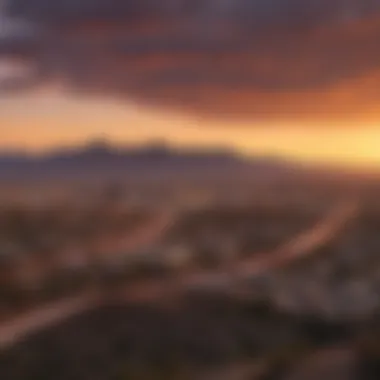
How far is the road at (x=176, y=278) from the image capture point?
2.50 ft

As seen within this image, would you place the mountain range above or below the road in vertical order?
above

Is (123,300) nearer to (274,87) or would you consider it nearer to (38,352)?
(38,352)

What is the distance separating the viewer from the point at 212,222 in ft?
2.61

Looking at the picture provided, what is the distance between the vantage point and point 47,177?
2.57 ft

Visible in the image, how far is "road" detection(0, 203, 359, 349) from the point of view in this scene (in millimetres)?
761

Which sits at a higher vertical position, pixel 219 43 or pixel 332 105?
pixel 219 43

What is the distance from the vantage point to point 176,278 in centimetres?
79

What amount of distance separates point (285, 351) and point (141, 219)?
0.24m

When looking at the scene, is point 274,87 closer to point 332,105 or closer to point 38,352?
point 332,105

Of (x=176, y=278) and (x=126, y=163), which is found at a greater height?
(x=126, y=163)

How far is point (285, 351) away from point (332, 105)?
32 cm

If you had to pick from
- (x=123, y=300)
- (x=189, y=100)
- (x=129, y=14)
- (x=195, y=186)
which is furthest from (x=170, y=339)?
(x=129, y=14)

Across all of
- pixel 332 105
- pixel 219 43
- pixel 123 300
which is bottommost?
pixel 123 300

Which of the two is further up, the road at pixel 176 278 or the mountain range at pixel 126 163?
the mountain range at pixel 126 163
